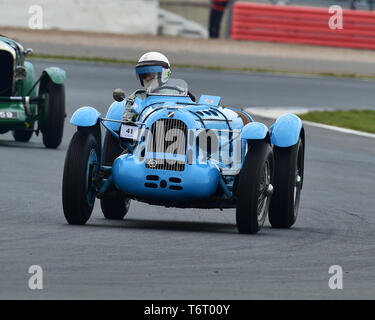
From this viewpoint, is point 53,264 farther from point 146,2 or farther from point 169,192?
point 146,2

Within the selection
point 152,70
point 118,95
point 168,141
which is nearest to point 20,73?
point 152,70

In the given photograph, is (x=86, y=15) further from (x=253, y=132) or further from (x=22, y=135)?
(x=253, y=132)

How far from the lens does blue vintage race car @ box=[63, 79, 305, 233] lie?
9.98 metres

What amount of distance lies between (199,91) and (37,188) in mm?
14080

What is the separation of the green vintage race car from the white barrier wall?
18.5 metres

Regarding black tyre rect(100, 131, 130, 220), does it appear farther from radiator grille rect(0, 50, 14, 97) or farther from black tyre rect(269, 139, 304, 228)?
radiator grille rect(0, 50, 14, 97)

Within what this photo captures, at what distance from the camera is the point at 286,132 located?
10594 mm

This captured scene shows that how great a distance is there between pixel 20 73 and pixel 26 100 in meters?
0.51

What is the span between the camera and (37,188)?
12922 mm

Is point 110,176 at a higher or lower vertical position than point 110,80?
higher

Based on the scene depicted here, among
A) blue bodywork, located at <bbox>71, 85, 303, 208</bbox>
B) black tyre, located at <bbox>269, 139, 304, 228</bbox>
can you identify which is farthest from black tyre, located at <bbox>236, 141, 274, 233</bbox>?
black tyre, located at <bbox>269, 139, 304, 228</bbox>

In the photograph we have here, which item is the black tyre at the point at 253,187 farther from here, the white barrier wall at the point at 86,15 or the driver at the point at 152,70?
the white barrier wall at the point at 86,15

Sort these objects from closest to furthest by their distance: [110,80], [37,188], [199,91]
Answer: [37,188], [199,91], [110,80]
